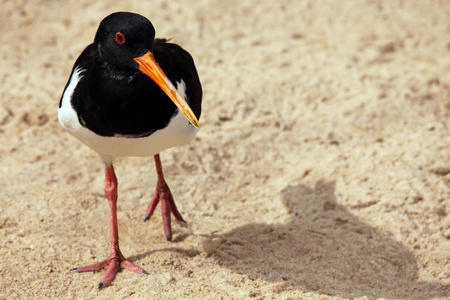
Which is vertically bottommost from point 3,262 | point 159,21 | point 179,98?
point 3,262

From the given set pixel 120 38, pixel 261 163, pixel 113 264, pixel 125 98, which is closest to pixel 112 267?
pixel 113 264

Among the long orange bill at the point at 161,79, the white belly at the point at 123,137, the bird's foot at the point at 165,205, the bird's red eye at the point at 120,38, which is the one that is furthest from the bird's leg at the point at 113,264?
the bird's red eye at the point at 120,38

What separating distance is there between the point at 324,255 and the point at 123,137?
213cm

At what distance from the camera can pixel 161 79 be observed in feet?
13.2

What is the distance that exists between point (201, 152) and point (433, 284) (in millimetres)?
2823

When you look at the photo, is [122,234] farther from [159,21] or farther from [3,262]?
[159,21]

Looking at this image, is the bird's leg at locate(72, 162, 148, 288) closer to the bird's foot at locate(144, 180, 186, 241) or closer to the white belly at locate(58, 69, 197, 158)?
the bird's foot at locate(144, 180, 186, 241)

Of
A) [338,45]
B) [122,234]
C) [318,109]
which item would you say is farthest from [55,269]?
[338,45]

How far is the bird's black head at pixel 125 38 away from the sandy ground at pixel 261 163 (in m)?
1.74

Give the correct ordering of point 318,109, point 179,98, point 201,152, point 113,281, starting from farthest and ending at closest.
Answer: point 318,109
point 201,152
point 113,281
point 179,98

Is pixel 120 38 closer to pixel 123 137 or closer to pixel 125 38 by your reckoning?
pixel 125 38

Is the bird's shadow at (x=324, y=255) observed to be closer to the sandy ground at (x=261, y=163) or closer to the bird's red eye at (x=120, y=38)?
the sandy ground at (x=261, y=163)

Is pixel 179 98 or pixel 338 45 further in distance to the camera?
pixel 338 45

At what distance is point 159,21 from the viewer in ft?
27.3
